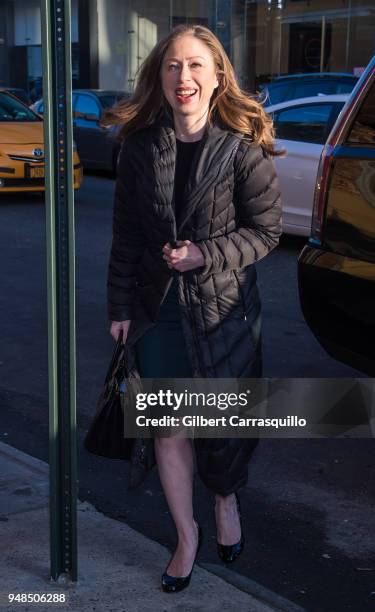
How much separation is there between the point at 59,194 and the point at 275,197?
74 cm

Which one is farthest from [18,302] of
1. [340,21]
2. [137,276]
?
[340,21]

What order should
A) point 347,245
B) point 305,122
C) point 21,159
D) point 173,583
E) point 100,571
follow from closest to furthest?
point 173,583 → point 100,571 → point 347,245 → point 305,122 → point 21,159

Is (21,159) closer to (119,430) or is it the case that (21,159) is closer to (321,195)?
(321,195)

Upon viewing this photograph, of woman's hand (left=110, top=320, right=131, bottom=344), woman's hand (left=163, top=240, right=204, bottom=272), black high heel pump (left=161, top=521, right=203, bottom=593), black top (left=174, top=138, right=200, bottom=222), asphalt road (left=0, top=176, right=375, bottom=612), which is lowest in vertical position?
asphalt road (left=0, top=176, right=375, bottom=612)

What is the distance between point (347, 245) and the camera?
3957 mm

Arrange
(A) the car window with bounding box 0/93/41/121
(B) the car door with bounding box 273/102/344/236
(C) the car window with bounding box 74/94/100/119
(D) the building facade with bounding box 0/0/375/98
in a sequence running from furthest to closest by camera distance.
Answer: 1. (D) the building facade with bounding box 0/0/375/98
2. (C) the car window with bounding box 74/94/100/119
3. (A) the car window with bounding box 0/93/41/121
4. (B) the car door with bounding box 273/102/344/236

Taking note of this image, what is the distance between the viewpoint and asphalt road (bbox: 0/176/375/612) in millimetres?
3545

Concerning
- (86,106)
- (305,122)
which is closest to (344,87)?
(305,122)

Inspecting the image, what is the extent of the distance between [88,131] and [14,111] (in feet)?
9.66

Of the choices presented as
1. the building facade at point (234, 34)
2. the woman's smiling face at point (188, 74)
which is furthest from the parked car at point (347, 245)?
the building facade at point (234, 34)

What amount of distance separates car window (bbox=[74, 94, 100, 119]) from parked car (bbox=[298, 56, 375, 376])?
516 inches

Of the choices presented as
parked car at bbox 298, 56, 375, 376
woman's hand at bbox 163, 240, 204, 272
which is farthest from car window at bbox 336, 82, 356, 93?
woman's hand at bbox 163, 240, 204, 272

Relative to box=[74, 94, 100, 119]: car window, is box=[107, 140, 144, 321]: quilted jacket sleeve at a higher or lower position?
higher

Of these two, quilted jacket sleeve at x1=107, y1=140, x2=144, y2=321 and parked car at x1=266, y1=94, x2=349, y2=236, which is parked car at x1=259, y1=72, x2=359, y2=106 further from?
quilted jacket sleeve at x1=107, y1=140, x2=144, y2=321
